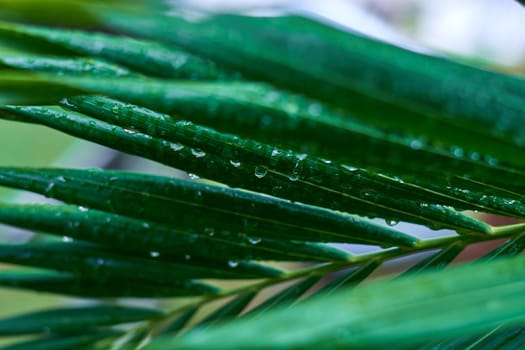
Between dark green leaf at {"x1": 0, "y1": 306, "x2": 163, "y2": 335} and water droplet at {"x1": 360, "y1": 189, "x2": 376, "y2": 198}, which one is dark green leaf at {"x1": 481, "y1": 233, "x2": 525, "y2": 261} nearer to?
water droplet at {"x1": 360, "y1": 189, "x2": 376, "y2": 198}

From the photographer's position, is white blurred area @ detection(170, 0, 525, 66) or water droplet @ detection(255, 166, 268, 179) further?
white blurred area @ detection(170, 0, 525, 66)

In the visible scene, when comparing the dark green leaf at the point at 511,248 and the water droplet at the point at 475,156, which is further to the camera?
the dark green leaf at the point at 511,248

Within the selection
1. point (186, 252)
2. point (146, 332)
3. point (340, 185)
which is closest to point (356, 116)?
point (340, 185)

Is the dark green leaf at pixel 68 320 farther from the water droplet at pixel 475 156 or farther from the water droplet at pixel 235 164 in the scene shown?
the water droplet at pixel 475 156

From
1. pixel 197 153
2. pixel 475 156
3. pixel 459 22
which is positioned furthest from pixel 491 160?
pixel 459 22

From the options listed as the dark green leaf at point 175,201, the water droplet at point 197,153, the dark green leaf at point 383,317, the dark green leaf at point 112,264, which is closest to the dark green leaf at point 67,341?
the dark green leaf at point 112,264

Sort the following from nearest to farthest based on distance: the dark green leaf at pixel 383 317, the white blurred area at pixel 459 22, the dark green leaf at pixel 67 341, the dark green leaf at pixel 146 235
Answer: the dark green leaf at pixel 383 317 → the dark green leaf at pixel 146 235 → the dark green leaf at pixel 67 341 → the white blurred area at pixel 459 22

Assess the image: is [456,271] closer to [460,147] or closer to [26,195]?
[460,147]

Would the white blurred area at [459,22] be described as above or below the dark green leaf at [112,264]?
above

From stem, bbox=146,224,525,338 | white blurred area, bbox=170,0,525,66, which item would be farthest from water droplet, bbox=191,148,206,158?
white blurred area, bbox=170,0,525,66
